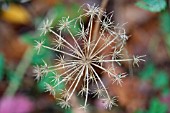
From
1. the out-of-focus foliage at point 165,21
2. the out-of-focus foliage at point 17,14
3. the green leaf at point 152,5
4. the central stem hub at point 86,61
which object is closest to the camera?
the central stem hub at point 86,61

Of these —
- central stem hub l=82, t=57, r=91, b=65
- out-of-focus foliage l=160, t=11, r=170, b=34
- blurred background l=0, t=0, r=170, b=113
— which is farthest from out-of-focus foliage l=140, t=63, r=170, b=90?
central stem hub l=82, t=57, r=91, b=65


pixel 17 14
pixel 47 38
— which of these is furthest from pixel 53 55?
pixel 17 14

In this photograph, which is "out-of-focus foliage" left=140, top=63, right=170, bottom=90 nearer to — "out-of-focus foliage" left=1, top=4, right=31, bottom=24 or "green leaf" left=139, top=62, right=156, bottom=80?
"green leaf" left=139, top=62, right=156, bottom=80

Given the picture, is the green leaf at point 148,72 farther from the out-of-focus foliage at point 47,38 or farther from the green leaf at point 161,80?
the out-of-focus foliage at point 47,38

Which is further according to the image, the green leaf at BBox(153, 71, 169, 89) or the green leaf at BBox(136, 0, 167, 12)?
the green leaf at BBox(153, 71, 169, 89)

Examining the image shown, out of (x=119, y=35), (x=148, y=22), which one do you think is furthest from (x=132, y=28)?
(x=119, y=35)

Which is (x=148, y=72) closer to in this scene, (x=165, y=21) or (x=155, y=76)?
(x=155, y=76)

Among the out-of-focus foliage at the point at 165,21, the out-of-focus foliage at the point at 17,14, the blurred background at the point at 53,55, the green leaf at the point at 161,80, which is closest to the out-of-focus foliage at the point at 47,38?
the blurred background at the point at 53,55

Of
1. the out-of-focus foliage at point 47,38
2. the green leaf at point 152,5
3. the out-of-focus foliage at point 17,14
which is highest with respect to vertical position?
the out-of-focus foliage at point 17,14
